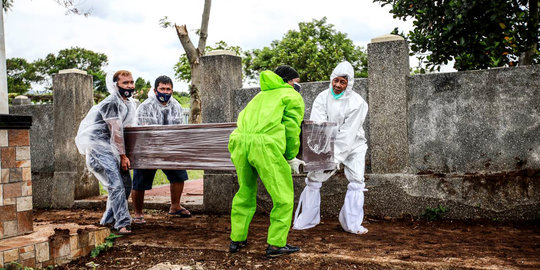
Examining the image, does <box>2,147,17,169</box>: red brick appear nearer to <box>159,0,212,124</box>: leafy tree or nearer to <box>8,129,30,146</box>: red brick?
<box>8,129,30,146</box>: red brick

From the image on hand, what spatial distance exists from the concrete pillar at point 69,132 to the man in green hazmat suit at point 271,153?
411 centimetres

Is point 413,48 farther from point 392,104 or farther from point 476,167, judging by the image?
point 476,167

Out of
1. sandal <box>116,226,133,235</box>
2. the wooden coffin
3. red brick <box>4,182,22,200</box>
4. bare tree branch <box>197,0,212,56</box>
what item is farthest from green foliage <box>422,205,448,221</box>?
bare tree branch <box>197,0,212,56</box>

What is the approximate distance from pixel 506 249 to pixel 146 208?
15.9ft

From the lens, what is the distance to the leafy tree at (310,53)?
30.7 metres

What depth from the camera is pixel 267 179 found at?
3.70 metres

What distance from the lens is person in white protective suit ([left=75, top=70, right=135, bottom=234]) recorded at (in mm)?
4852

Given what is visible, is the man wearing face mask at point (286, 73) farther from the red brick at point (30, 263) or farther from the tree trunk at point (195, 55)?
the tree trunk at point (195, 55)

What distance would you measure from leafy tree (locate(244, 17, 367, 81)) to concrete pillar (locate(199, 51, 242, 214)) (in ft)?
78.5

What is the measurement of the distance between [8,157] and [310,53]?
94.2 ft

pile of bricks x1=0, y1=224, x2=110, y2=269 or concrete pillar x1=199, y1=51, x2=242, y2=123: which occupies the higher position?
concrete pillar x1=199, y1=51, x2=242, y2=123

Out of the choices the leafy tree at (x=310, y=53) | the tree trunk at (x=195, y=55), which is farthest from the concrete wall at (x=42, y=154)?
the leafy tree at (x=310, y=53)

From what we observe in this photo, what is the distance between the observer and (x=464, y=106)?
17.3 feet

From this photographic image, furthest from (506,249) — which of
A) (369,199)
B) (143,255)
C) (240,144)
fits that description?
(143,255)
